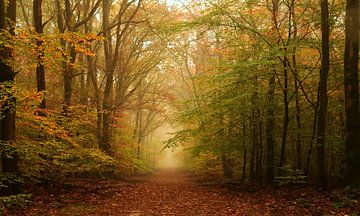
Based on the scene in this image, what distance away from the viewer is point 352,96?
9234 mm

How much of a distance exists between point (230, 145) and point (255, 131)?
1533mm

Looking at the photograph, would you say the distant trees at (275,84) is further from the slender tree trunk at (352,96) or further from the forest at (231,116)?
the slender tree trunk at (352,96)

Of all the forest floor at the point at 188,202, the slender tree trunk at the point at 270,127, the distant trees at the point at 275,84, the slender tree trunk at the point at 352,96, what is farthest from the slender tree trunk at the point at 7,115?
the slender tree trunk at the point at 352,96

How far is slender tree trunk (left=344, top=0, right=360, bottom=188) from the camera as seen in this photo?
9.14m

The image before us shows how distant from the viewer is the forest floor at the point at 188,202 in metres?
8.98

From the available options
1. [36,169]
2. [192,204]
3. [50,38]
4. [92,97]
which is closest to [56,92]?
[92,97]

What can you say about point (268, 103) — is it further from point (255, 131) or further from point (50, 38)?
point (50, 38)

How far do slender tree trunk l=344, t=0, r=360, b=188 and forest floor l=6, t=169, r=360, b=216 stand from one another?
39.0 inches

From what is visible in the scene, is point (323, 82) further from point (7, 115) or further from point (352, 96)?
point (7, 115)

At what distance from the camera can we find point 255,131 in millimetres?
15430

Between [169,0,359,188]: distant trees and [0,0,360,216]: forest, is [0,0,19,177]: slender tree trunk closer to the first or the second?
[0,0,360,216]: forest

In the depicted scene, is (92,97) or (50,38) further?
(92,97)

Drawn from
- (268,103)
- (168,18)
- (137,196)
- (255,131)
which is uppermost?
(168,18)

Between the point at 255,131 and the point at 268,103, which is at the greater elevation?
the point at 268,103
